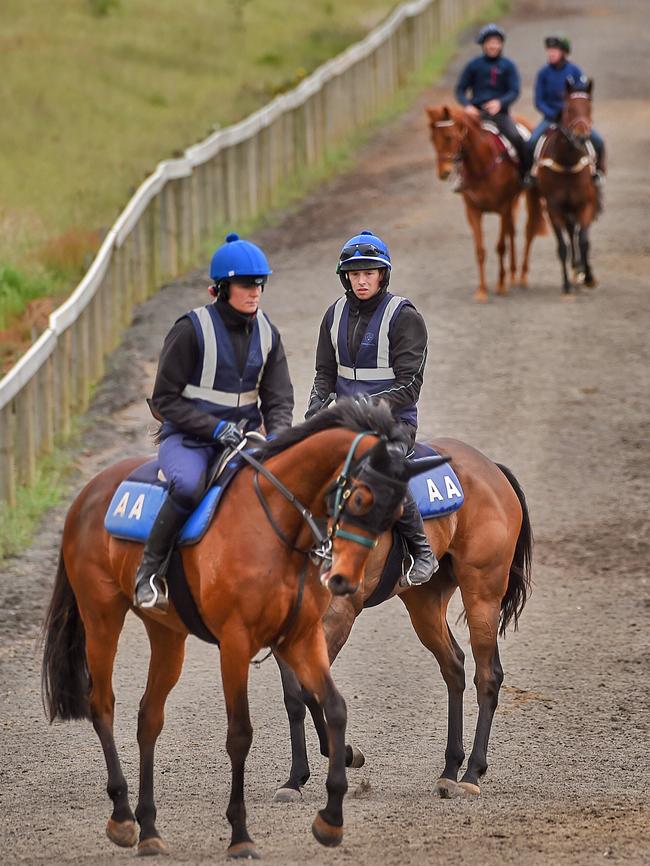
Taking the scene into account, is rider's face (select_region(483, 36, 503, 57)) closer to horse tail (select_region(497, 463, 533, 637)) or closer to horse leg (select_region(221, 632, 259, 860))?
horse tail (select_region(497, 463, 533, 637))

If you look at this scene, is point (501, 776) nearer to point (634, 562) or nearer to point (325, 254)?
point (634, 562)

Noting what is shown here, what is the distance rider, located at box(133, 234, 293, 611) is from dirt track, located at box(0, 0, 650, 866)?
1.53 metres

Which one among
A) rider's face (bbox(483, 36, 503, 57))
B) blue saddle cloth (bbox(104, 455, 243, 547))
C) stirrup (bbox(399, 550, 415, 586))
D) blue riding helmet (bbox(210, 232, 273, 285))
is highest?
rider's face (bbox(483, 36, 503, 57))

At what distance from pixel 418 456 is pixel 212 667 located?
2.96 meters

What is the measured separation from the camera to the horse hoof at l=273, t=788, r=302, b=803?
8.55 m

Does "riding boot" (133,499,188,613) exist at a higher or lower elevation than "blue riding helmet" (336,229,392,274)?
lower

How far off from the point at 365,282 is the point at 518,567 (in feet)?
6.97

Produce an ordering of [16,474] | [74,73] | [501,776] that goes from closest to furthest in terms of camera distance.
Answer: [501,776]
[16,474]
[74,73]

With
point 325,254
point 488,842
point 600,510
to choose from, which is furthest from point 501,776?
point 325,254

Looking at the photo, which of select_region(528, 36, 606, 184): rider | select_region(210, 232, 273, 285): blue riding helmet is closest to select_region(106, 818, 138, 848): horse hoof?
select_region(210, 232, 273, 285): blue riding helmet

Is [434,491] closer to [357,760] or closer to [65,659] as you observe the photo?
[357,760]

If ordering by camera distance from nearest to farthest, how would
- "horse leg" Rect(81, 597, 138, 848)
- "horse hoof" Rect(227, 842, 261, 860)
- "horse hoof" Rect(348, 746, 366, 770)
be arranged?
"horse hoof" Rect(227, 842, 261, 860) < "horse leg" Rect(81, 597, 138, 848) < "horse hoof" Rect(348, 746, 366, 770)

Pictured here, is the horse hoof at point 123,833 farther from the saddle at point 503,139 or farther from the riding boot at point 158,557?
the saddle at point 503,139

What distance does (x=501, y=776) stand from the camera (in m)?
9.04
